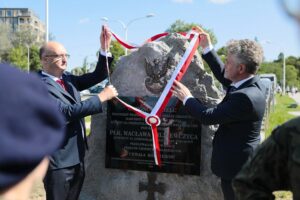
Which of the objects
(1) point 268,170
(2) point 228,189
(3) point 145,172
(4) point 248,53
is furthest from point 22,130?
(3) point 145,172

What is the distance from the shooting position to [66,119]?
349cm

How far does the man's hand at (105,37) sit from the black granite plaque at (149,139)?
22.6 inches

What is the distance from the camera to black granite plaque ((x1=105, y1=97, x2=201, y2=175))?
13.7 ft

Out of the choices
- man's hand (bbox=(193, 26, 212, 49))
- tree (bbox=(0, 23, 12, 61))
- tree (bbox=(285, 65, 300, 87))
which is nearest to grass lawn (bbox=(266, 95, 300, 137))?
man's hand (bbox=(193, 26, 212, 49))

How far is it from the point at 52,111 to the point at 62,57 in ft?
9.51

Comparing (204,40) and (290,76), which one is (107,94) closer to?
(204,40)

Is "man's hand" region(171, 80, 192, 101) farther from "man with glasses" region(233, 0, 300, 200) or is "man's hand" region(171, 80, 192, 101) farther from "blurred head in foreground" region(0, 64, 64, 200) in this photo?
"blurred head in foreground" region(0, 64, 64, 200)

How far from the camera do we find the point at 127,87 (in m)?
4.45

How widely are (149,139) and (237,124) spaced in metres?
1.38

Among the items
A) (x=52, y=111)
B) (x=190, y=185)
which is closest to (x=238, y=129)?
(x=190, y=185)

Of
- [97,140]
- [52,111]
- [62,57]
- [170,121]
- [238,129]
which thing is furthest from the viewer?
[97,140]

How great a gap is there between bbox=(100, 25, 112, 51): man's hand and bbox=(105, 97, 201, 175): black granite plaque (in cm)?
57

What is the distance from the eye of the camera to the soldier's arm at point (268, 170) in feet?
5.25

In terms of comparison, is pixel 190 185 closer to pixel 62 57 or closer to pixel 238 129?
pixel 238 129
